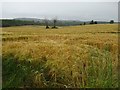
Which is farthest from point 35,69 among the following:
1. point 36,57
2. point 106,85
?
point 106,85

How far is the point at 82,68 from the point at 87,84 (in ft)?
3.23

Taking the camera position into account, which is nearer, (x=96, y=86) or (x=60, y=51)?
(x=96, y=86)

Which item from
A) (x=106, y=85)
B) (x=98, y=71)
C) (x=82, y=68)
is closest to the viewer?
(x=106, y=85)

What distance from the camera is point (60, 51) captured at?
921 centimetres

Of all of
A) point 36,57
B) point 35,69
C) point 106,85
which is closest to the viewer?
point 106,85

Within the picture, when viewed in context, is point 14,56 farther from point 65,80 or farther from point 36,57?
point 65,80

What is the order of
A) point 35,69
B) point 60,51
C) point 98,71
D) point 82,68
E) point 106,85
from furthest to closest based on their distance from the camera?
point 60,51 < point 35,69 < point 82,68 < point 98,71 < point 106,85

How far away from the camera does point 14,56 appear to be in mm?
9125

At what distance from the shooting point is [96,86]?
5812 mm

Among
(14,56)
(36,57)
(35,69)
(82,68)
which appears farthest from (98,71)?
(14,56)

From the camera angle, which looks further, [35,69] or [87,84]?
[35,69]

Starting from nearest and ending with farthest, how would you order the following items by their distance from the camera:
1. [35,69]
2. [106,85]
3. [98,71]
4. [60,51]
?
[106,85]
[98,71]
[35,69]
[60,51]

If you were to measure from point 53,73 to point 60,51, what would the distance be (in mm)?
2190

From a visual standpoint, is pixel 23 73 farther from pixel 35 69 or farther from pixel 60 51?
pixel 60 51
